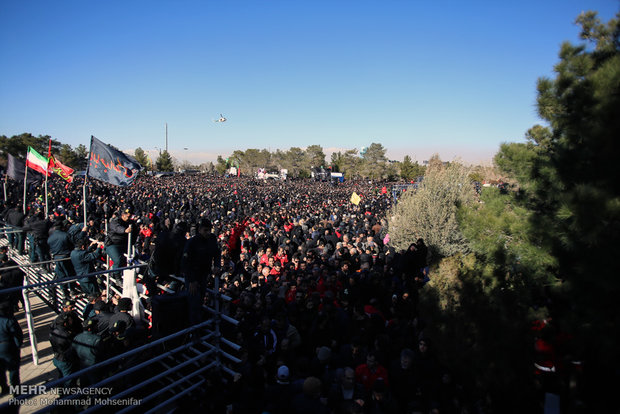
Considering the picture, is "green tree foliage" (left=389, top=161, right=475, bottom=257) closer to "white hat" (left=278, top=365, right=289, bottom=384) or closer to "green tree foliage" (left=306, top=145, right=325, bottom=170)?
"white hat" (left=278, top=365, right=289, bottom=384)

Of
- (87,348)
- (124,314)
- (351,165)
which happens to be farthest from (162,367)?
(351,165)

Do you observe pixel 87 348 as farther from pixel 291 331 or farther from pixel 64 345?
pixel 291 331

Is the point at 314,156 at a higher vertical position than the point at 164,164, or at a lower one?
higher

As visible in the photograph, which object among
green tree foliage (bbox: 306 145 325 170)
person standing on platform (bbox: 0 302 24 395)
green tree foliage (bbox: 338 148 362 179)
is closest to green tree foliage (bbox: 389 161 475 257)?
person standing on platform (bbox: 0 302 24 395)

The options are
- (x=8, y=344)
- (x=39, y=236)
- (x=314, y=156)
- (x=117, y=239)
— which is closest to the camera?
(x=8, y=344)

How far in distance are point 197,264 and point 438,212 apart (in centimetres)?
699

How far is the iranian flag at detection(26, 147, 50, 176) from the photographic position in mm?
10836

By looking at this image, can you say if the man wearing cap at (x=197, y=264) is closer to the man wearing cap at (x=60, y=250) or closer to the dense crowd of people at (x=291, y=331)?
the dense crowd of people at (x=291, y=331)

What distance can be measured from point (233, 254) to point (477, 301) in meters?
8.48

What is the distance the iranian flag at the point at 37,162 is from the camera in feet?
35.6

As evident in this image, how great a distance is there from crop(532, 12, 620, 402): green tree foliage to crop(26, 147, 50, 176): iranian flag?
13690 mm

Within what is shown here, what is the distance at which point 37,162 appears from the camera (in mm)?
11000

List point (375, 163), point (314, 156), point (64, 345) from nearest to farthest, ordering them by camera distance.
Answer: point (64, 345), point (375, 163), point (314, 156)

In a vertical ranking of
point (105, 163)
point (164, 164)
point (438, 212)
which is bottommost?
point (438, 212)
